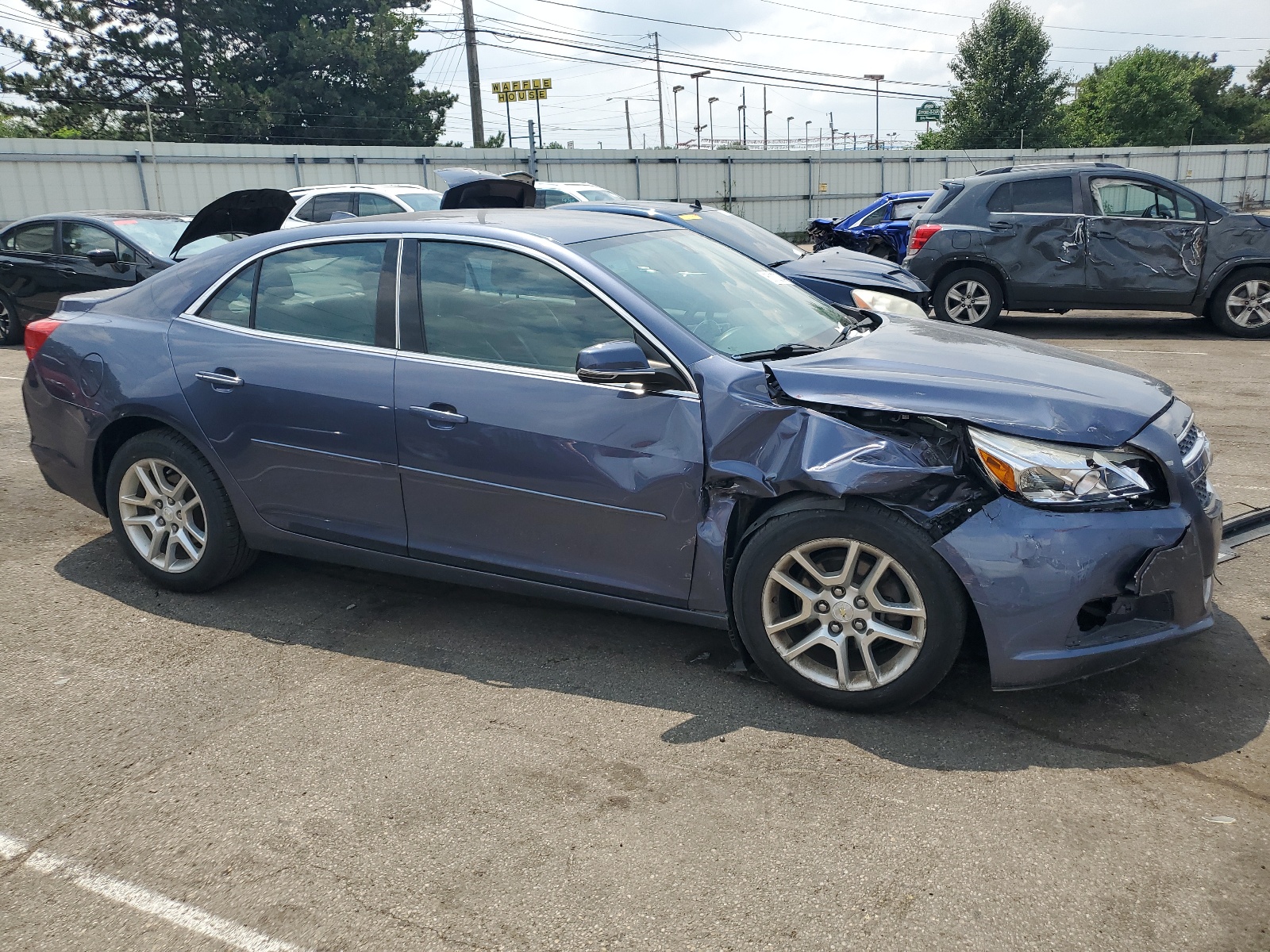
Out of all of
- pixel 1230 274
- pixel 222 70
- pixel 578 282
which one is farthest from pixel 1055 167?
pixel 222 70

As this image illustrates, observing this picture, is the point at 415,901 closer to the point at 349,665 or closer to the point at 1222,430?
the point at 349,665

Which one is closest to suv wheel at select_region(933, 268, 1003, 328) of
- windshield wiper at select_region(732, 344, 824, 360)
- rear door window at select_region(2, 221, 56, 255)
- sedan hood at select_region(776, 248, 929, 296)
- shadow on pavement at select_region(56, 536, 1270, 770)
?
sedan hood at select_region(776, 248, 929, 296)

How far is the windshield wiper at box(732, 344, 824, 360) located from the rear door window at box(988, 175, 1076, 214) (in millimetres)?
8724

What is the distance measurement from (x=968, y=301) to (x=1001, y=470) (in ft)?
30.2

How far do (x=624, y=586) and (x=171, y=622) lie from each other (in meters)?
2.08

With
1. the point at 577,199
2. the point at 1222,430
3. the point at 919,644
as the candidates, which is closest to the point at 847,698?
the point at 919,644

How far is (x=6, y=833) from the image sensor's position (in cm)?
295

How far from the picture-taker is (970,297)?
1177cm

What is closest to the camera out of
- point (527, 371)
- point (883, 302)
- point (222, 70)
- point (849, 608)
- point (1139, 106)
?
point (849, 608)

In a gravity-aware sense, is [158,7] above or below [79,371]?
above

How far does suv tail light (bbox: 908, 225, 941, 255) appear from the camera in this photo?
11.8 metres

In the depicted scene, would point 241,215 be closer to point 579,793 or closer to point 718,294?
point 718,294

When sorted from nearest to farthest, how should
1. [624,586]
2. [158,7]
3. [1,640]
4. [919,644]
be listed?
[919,644], [624,586], [1,640], [158,7]

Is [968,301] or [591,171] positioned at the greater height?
[591,171]
